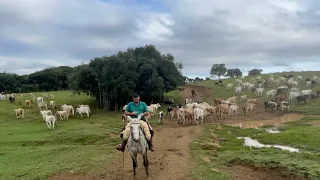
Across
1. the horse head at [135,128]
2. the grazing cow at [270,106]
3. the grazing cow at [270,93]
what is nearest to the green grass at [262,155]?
the horse head at [135,128]

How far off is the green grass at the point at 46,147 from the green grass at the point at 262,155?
16.3ft

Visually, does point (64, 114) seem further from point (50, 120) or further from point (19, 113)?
point (50, 120)

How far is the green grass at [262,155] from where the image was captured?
14.5 m

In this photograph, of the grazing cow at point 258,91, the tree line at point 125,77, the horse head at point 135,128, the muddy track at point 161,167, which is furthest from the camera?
A: the grazing cow at point 258,91

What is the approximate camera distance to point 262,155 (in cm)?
1798

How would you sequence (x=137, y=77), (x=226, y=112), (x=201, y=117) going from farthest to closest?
(x=137, y=77) < (x=226, y=112) < (x=201, y=117)

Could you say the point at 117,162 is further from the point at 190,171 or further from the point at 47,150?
the point at 47,150

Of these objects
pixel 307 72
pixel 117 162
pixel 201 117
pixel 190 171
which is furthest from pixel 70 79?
pixel 307 72

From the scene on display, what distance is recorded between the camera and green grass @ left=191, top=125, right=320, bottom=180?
47.6ft

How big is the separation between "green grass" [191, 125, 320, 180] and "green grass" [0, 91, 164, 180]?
16.3 feet

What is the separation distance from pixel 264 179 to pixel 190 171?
9.98ft

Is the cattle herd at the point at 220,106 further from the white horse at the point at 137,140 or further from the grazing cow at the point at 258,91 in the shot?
the white horse at the point at 137,140

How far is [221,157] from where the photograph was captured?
17828 mm

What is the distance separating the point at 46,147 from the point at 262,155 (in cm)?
1399
